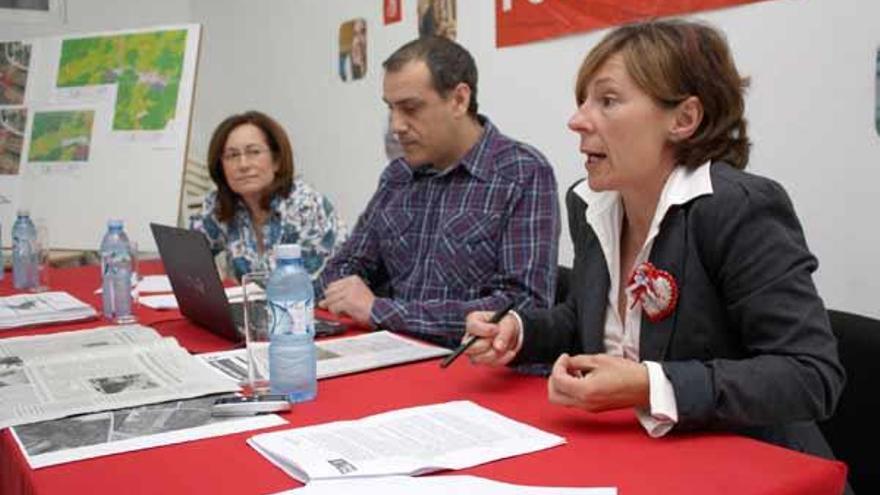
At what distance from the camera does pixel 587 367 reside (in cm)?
108

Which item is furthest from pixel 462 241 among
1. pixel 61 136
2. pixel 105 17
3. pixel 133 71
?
pixel 105 17

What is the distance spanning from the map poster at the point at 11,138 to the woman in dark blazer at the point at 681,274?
A: 282 centimetres

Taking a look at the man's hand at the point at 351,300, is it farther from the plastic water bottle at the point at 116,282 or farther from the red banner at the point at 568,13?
the red banner at the point at 568,13

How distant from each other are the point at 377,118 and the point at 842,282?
90.0 inches

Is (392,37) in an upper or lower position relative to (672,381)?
upper

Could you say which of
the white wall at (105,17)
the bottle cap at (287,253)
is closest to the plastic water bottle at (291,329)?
the bottle cap at (287,253)

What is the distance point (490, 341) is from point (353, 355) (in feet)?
0.97

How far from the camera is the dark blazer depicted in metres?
1.04

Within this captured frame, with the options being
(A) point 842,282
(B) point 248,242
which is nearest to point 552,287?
(A) point 842,282

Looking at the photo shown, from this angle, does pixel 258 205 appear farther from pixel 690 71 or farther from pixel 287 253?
pixel 690 71

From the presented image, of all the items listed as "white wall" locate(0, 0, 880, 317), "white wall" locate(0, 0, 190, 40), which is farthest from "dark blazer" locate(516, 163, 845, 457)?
"white wall" locate(0, 0, 190, 40)

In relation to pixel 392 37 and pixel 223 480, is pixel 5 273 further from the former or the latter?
pixel 223 480

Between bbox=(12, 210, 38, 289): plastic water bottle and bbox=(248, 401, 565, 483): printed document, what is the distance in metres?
1.68

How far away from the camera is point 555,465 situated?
37.8 inches
